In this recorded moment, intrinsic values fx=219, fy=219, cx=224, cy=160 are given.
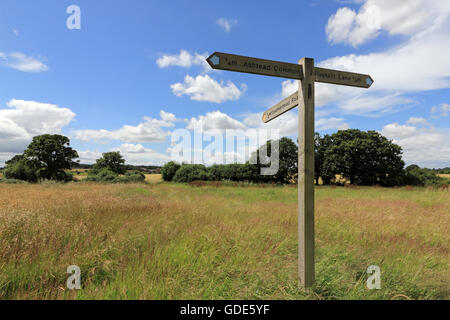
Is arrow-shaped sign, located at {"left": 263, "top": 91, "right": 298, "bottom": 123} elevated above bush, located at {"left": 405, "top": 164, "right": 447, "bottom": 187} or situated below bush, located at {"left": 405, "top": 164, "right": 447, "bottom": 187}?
above

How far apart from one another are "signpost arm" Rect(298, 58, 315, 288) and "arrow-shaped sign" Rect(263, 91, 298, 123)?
158 millimetres

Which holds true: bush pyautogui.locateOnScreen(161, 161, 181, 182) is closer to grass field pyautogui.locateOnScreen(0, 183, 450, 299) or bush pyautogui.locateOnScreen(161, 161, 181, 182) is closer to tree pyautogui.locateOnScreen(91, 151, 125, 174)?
tree pyautogui.locateOnScreen(91, 151, 125, 174)

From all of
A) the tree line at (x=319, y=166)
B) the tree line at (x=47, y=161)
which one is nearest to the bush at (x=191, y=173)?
the tree line at (x=319, y=166)

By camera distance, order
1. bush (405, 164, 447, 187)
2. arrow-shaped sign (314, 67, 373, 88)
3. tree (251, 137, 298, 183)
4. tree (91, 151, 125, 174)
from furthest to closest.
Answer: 1. tree (91, 151, 125, 174)
2. bush (405, 164, 447, 187)
3. tree (251, 137, 298, 183)
4. arrow-shaped sign (314, 67, 373, 88)

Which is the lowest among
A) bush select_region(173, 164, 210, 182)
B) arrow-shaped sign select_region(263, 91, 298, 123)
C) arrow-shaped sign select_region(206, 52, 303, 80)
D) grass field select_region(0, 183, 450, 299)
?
grass field select_region(0, 183, 450, 299)

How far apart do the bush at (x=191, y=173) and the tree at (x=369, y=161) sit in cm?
1749

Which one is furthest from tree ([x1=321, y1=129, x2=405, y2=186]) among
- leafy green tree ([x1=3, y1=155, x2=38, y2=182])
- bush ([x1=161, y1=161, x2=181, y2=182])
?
leafy green tree ([x1=3, y1=155, x2=38, y2=182])

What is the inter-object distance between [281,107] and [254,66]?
851mm

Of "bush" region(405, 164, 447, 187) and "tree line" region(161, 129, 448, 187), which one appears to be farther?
"bush" region(405, 164, 447, 187)

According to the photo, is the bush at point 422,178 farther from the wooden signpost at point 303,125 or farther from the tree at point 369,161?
the wooden signpost at point 303,125

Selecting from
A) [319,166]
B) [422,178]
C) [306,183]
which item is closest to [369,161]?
[319,166]

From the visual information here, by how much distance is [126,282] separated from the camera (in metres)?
2.62

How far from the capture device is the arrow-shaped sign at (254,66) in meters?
2.67

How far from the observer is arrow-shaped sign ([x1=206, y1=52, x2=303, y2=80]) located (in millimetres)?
2672
